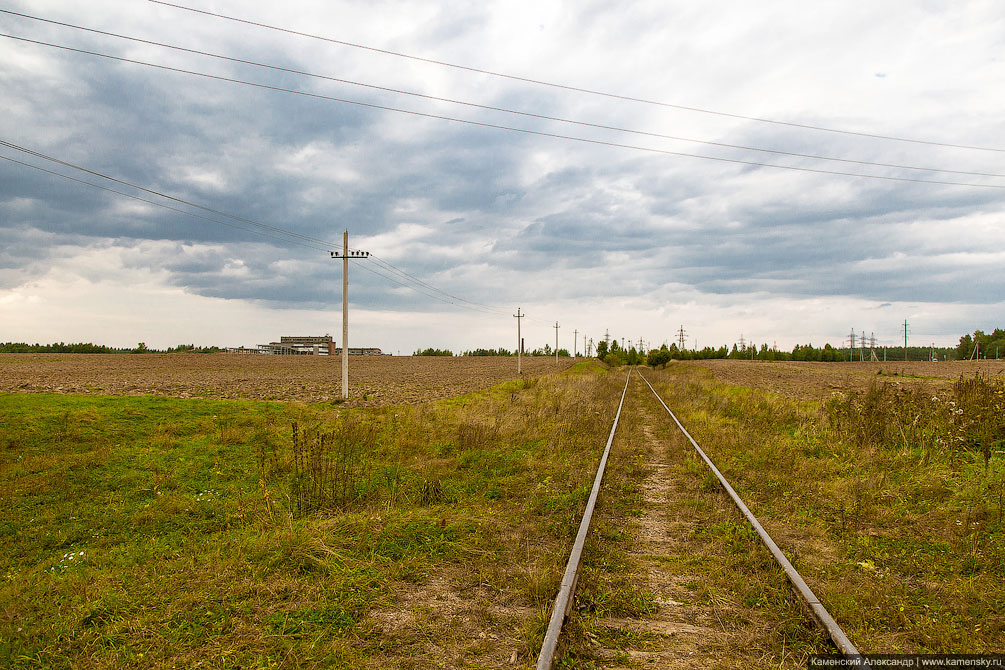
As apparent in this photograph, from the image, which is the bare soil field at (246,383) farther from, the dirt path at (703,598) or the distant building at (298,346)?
the distant building at (298,346)

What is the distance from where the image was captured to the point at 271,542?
6.08 m

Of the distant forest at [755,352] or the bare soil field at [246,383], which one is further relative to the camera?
the distant forest at [755,352]

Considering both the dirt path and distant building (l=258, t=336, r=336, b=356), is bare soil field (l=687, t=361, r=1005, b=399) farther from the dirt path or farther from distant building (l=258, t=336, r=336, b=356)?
distant building (l=258, t=336, r=336, b=356)

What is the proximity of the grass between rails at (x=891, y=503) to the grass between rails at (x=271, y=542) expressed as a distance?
269cm

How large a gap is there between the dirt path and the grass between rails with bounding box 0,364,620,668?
792 millimetres

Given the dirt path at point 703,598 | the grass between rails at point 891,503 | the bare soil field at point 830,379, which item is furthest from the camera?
the bare soil field at point 830,379

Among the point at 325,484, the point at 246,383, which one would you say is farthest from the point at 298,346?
the point at 325,484

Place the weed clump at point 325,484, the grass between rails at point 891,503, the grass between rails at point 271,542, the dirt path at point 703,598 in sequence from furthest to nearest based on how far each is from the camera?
1. the weed clump at point 325,484
2. the grass between rails at point 891,503
3. the grass between rails at point 271,542
4. the dirt path at point 703,598

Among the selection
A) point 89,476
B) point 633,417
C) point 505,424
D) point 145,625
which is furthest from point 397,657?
point 633,417

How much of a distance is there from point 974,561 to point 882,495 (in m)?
2.49

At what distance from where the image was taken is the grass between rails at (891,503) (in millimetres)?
4457

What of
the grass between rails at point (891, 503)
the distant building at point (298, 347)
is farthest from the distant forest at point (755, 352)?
the grass between rails at point (891, 503)

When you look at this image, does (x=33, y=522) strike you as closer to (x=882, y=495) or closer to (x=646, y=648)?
(x=646, y=648)

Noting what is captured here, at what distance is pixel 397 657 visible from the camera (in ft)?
13.0
